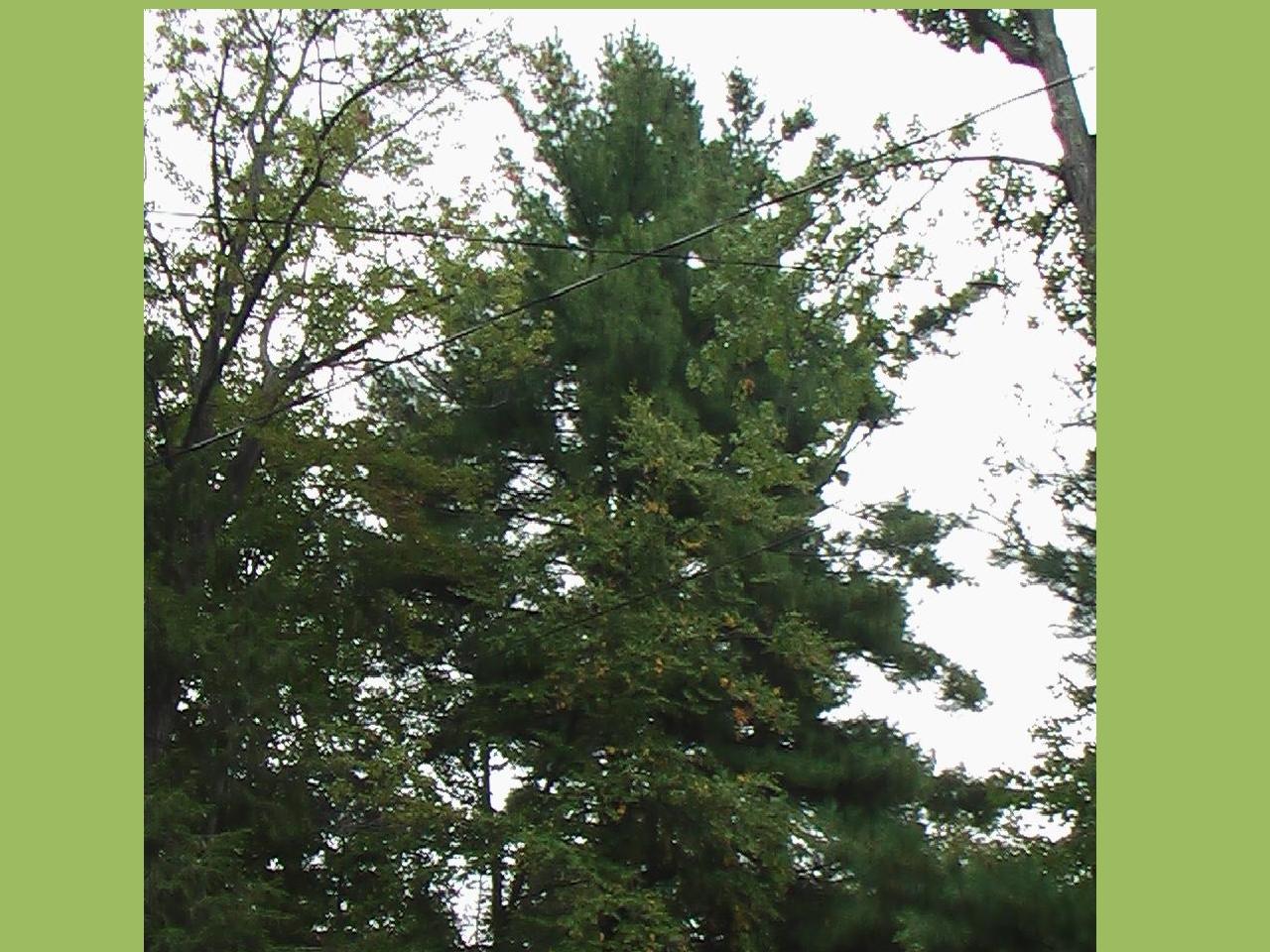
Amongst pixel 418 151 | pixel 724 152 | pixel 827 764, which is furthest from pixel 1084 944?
pixel 724 152

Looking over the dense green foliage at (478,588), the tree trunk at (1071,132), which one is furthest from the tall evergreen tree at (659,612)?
the tree trunk at (1071,132)

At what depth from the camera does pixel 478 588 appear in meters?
15.5

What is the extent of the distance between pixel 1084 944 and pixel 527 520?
913cm

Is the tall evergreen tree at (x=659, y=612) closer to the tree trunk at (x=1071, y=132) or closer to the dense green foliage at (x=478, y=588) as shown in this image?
the dense green foliage at (x=478, y=588)

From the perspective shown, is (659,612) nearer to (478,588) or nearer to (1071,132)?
(478,588)

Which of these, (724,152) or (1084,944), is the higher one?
(724,152)

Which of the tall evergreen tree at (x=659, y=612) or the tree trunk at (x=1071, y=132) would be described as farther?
the tall evergreen tree at (x=659, y=612)

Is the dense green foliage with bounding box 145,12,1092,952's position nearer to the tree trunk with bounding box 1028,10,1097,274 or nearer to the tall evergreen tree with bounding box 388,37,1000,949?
the tall evergreen tree with bounding box 388,37,1000,949

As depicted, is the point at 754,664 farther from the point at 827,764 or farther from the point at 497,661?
the point at 497,661

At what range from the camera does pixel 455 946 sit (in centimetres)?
1425

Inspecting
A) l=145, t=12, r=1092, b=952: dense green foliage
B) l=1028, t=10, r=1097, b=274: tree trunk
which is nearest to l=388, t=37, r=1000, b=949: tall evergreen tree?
l=145, t=12, r=1092, b=952: dense green foliage

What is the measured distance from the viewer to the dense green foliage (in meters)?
13.1

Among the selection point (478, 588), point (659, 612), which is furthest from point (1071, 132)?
point (478, 588)

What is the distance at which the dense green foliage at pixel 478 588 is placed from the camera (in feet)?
42.9
